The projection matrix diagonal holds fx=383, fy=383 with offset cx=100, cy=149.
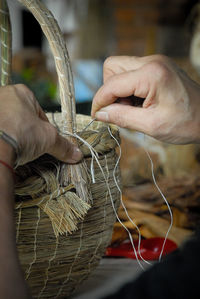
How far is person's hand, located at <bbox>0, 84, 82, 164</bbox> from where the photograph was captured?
0.62 meters

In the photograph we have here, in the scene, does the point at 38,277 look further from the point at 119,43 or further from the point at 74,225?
the point at 119,43

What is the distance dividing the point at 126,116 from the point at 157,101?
0.07 m

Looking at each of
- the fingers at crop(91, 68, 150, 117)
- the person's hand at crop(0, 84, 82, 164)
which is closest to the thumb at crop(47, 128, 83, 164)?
the person's hand at crop(0, 84, 82, 164)

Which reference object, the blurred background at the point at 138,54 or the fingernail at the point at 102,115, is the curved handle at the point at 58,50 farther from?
the blurred background at the point at 138,54

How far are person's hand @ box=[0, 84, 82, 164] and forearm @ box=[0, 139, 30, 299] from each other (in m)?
0.04

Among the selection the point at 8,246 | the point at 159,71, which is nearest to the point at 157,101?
the point at 159,71

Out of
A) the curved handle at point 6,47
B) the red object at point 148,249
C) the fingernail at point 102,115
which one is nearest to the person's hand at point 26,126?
the fingernail at point 102,115

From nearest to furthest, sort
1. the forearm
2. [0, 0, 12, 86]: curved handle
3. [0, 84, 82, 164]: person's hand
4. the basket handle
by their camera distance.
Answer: the forearm < [0, 84, 82, 164]: person's hand < the basket handle < [0, 0, 12, 86]: curved handle

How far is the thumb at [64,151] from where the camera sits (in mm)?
701

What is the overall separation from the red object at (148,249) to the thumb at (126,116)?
413 mm

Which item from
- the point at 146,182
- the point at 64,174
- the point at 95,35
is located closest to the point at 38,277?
the point at 64,174

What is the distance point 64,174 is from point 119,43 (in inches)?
134

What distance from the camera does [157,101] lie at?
0.73m

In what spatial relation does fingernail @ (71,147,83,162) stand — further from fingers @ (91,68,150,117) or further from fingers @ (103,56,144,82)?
fingers @ (103,56,144,82)
